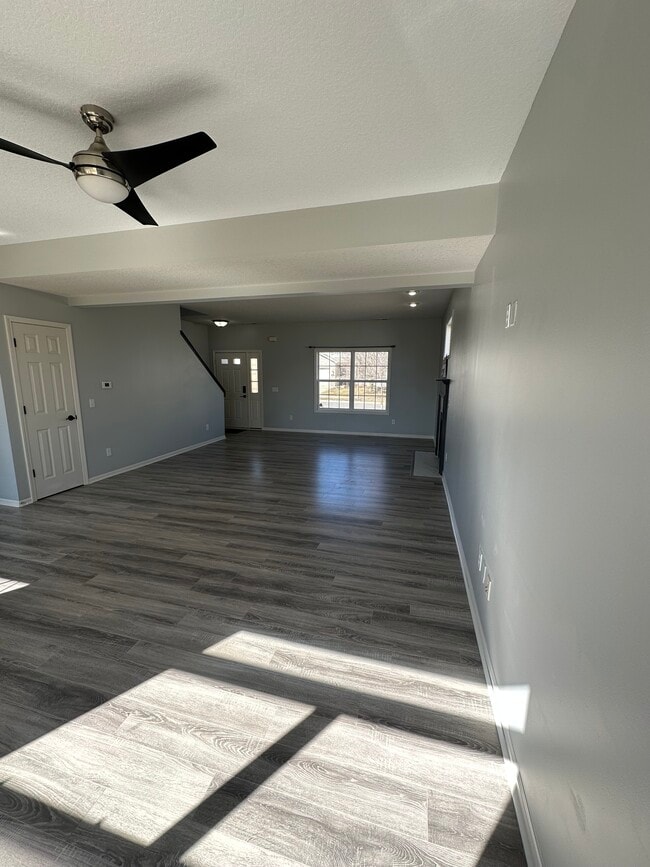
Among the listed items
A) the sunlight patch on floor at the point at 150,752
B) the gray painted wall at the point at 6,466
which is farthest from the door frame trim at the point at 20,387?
the sunlight patch on floor at the point at 150,752

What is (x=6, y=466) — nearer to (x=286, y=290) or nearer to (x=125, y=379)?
(x=125, y=379)

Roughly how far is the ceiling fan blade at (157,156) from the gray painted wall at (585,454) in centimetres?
134

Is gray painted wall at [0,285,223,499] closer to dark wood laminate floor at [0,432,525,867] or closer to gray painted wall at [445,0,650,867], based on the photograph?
dark wood laminate floor at [0,432,525,867]

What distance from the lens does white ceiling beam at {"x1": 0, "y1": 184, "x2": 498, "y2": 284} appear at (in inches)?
91.0

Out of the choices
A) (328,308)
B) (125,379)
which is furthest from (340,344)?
(125,379)

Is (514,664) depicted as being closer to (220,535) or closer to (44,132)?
(220,535)

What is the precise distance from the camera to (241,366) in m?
8.90

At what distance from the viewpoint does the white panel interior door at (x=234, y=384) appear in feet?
29.2

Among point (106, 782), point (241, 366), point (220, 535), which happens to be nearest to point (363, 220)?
point (220, 535)

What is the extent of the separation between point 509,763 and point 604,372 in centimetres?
149

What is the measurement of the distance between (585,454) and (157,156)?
2.03 m

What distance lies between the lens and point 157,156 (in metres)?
1.58

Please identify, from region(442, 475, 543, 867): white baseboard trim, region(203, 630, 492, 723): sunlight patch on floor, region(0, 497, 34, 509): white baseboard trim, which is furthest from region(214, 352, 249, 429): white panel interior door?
region(442, 475, 543, 867): white baseboard trim

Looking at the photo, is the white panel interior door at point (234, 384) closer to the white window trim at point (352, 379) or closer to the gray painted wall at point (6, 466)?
the white window trim at point (352, 379)
